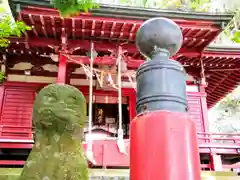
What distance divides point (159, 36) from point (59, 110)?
1.36 m

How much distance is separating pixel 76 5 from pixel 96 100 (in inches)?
308

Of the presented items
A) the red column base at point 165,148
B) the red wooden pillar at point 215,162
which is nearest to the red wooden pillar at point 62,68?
the red wooden pillar at point 215,162

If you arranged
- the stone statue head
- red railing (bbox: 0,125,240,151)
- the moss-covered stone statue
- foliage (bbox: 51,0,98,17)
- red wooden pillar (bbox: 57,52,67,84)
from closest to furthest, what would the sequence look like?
1. the moss-covered stone statue
2. the stone statue head
3. foliage (bbox: 51,0,98,17)
4. red wooden pillar (bbox: 57,52,67,84)
5. red railing (bbox: 0,125,240,151)

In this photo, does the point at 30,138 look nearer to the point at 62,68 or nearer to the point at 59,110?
the point at 62,68

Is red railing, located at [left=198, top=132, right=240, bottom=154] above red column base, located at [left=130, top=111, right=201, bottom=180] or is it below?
above

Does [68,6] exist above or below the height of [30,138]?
above

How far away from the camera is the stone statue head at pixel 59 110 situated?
9.59ft

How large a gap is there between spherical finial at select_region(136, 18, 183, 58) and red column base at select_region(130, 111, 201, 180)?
0.50m

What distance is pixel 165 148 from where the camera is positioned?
173 centimetres

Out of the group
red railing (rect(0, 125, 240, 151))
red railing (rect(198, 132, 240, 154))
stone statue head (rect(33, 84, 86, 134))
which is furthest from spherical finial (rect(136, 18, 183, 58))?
red railing (rect(198, 132, 240, 154))

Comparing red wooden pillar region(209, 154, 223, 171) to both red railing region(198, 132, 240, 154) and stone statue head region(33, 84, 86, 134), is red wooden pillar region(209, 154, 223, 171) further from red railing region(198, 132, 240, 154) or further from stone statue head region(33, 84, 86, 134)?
stone statue head region(33, 84, 86, 134)

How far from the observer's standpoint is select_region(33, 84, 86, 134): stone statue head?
2.92 metres

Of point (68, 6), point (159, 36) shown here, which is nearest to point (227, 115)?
point (68, 6)

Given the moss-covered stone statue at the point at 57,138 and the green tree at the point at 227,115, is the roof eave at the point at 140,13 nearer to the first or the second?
the moss-covered stone statue at the point at 57,138
